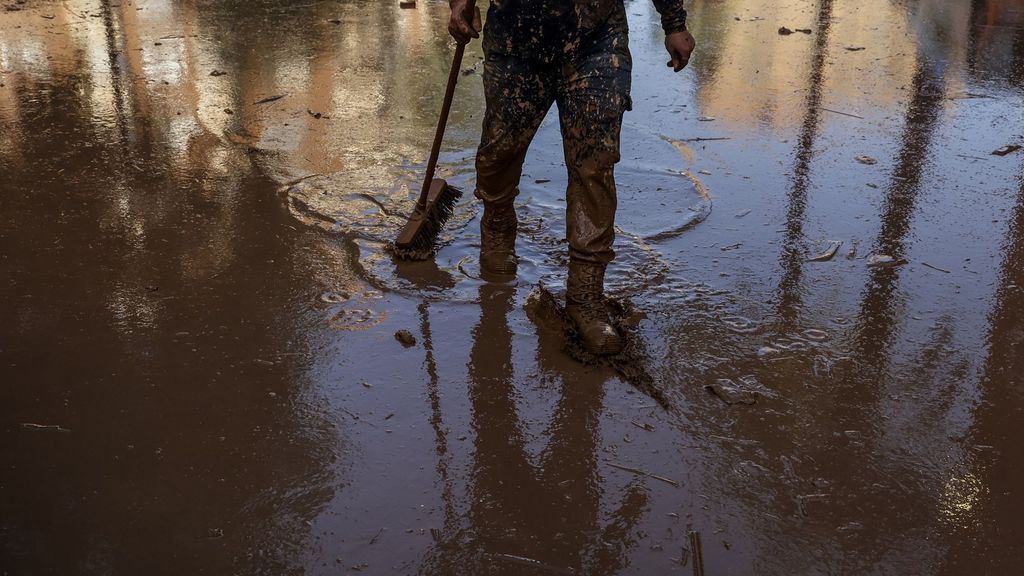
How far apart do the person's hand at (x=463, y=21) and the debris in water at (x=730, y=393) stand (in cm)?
164

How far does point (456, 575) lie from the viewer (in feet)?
7.88

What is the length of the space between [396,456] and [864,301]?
2145 mm

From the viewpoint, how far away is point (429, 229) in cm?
428

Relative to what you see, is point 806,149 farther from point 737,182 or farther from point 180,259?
point 180,259

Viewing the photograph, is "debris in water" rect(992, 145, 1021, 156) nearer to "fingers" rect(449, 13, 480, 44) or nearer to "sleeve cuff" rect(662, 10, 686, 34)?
"sleeve cuff" rect(662, 10, 686, 34)

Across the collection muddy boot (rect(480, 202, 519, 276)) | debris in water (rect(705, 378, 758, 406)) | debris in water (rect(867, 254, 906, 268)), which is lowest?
debris in water (rect(705, 378, 758, 406))

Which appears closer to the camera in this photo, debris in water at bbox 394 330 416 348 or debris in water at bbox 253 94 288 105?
debris in water at bbox 394 330 416 348

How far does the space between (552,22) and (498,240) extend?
1.03 m

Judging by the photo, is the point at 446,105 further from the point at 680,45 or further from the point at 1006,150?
the point at 1006,150

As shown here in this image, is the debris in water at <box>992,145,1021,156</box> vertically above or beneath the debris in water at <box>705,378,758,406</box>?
above

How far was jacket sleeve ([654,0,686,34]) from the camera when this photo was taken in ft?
12.0

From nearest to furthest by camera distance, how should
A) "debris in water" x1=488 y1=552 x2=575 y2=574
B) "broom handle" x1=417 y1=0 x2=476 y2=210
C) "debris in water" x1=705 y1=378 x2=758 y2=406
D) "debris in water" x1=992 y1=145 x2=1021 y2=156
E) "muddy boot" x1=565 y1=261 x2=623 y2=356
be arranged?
"debris in water" x1=488 y1=552 x2=575 y2=574
"debris in water" x1=705 y1=378 x2=758 y2=406
"muddy boot" x1=565 y1=261 x2=623 y2=356
"broom handle" x1=417 y1=0 x2=476 y2=210
"debris in water" x1=992 y1=145 x2=1021 y2=156

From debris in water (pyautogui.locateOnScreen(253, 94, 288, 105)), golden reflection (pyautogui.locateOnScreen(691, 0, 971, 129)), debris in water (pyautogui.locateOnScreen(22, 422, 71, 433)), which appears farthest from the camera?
golden reflection (pyautogui.locateOnScreen(691, 0, 971, 129))

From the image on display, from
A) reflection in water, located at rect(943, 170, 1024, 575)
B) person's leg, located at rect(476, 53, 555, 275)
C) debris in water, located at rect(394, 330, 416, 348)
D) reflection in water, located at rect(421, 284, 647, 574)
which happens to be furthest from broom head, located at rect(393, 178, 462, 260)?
reflection in water, located at rect(943, 170, 1024, 575)
